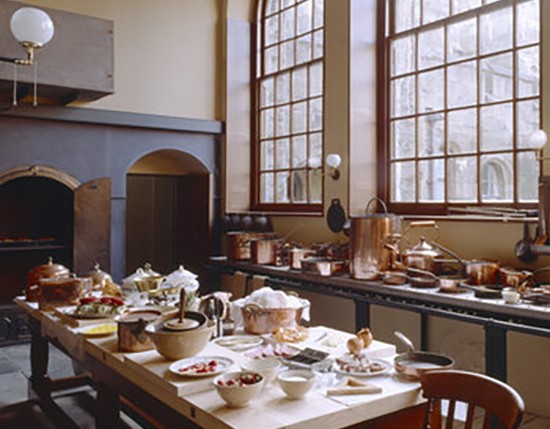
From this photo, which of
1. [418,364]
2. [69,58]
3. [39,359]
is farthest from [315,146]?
[418,364]

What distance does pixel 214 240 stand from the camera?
742 centimetres

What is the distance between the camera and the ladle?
2434mm

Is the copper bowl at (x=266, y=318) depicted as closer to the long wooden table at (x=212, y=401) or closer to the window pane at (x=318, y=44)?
the long wooden table at (x=212, y=401)

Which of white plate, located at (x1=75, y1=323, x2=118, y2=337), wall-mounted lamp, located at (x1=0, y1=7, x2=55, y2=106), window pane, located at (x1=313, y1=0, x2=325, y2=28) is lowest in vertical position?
white plate, located at (x1=75, y1=323, x2=118, y2=337)

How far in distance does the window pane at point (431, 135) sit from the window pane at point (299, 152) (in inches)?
64.1

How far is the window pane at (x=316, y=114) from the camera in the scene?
6.61 meters

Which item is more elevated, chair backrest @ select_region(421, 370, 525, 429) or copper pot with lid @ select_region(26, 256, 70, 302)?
copper pot with lid @ select_region(26, 256, 70, 302)

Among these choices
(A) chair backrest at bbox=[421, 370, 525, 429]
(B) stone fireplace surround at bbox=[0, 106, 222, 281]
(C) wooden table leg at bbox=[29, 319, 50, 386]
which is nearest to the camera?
(A) chair backrest at bbox=[421, 370, 525, 429]

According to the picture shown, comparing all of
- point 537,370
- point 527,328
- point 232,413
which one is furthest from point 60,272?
point 537,370

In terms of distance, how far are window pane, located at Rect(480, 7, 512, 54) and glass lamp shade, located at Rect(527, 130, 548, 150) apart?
97 cm

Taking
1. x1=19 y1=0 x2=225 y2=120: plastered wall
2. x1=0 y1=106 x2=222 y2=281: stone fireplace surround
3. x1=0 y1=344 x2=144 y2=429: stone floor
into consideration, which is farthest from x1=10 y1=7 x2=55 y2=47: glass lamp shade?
x1=0 y1=344 x2=144 y2=429: stone floor

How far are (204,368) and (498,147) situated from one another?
356cm

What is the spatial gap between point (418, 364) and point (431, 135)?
3.54m

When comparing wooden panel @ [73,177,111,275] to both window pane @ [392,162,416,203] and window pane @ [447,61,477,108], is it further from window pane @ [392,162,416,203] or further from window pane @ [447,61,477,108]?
window pane @ [447,61,477,108]
